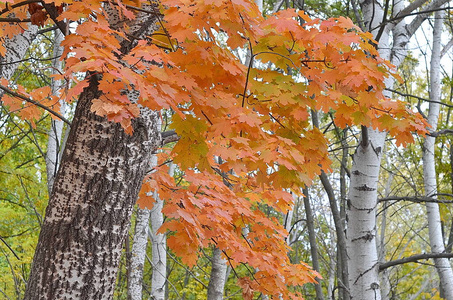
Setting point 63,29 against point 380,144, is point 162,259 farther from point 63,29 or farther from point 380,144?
point 63,29

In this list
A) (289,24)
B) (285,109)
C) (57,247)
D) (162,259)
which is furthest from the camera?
(162,259)

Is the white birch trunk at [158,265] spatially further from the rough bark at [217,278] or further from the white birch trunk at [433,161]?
the white birch trunk at [433,161]

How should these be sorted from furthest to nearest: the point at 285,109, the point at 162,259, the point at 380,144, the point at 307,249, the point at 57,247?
the point at 307,249, the point at 162,259, the point at 380,144, the point at 285,109, the point at 57,247

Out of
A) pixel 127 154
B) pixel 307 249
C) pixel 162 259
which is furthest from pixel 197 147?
pixel 307 249

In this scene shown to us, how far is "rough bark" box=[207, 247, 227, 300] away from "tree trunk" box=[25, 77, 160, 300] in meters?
1.77

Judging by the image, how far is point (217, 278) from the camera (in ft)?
12.3

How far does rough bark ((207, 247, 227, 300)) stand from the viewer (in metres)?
3.72

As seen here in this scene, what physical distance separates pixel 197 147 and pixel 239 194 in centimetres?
162

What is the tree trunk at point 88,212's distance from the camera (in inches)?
77.1

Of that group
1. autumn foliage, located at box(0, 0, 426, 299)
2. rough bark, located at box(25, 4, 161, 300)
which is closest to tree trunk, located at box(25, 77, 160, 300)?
rough bark, located at box(25, 4, 161, 300)

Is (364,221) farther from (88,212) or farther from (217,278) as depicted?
(88,212)

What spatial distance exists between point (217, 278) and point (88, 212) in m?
2.04

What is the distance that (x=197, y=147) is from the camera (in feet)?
7.36

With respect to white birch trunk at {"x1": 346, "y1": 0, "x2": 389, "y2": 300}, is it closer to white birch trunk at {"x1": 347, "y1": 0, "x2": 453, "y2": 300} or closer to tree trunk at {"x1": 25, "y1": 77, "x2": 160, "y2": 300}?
white birch trunk at {"x1": 347, "y1": 0, "x2": 453, "y2": 300}
